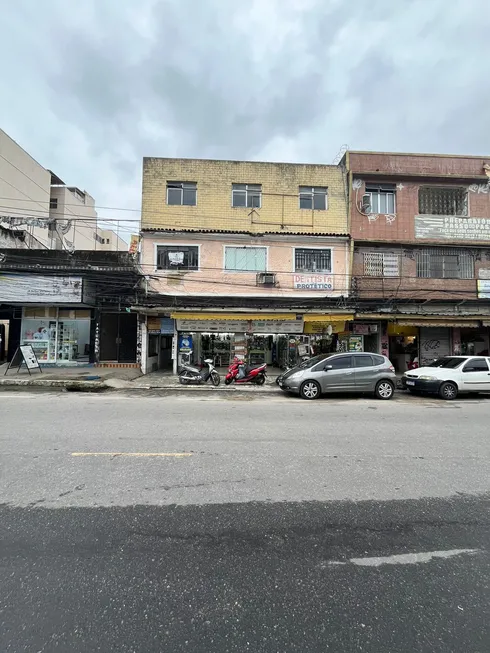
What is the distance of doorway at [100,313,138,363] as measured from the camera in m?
18.5

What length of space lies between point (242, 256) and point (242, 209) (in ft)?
8.07

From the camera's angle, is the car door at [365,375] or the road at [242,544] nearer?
the road at [242,544]

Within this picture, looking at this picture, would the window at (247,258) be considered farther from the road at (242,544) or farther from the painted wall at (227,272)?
the road at (242,544)

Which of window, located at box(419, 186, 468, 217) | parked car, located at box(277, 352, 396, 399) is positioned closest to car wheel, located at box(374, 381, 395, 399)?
parked car, located at box(277, 352, 396, 399)

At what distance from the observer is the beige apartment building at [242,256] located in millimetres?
17812

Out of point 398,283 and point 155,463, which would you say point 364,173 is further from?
point 155,463

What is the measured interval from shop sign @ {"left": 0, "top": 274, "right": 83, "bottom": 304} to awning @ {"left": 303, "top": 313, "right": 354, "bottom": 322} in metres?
10.5

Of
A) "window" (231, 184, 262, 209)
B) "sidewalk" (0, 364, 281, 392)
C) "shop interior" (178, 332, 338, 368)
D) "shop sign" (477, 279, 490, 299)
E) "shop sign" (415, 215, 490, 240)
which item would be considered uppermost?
"window" (231, 184, 262, 209)

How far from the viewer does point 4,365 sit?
18172 mm

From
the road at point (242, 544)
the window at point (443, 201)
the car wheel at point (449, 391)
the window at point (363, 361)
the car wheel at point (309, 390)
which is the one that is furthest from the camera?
the window at point (443, 201)

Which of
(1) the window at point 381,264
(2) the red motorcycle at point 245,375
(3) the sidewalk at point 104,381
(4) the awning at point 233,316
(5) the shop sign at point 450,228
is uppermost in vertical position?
(5) the shop sign at point 450,228

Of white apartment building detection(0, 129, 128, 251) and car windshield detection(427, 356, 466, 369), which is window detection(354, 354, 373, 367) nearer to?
car windshield detection(427, 356, 466, 369)

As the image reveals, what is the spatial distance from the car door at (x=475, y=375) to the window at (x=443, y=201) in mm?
9574

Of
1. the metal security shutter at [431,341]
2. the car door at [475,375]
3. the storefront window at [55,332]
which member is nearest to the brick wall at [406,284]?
the metal security shutter at [431,341]
